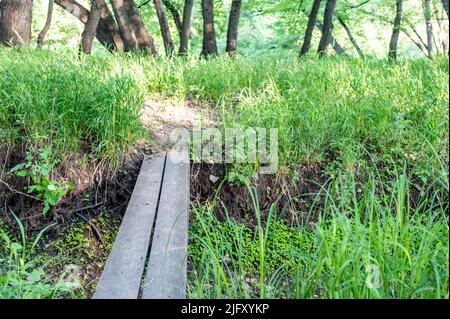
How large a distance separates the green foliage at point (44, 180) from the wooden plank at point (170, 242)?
0.83m

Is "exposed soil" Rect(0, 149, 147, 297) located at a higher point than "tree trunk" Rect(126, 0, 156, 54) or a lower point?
lower

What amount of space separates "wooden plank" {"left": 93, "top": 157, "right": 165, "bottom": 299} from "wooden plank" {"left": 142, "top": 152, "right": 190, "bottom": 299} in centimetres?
5

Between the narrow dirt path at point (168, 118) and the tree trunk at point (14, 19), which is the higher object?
the tree trunk at point (14, 19)

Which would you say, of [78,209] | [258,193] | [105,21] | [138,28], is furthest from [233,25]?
[78,209]

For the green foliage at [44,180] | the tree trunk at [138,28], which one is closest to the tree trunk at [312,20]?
the tree trunk at [138,28]

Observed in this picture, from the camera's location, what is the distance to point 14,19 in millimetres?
7465

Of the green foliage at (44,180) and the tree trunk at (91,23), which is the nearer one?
the green foliage at (44,180)

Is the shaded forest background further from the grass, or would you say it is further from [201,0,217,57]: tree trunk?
the grass

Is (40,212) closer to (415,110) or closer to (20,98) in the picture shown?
(20,98)

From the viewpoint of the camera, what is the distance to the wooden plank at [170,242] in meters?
2.37

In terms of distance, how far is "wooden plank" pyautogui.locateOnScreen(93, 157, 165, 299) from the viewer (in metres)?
2.41

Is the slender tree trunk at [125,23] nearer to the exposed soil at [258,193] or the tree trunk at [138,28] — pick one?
the tree trunk at [138,28]

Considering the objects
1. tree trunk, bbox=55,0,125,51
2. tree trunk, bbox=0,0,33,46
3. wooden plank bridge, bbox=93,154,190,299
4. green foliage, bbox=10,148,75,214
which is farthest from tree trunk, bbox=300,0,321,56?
green foliage, bbox=10,148,75,214

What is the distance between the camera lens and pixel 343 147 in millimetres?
4156
